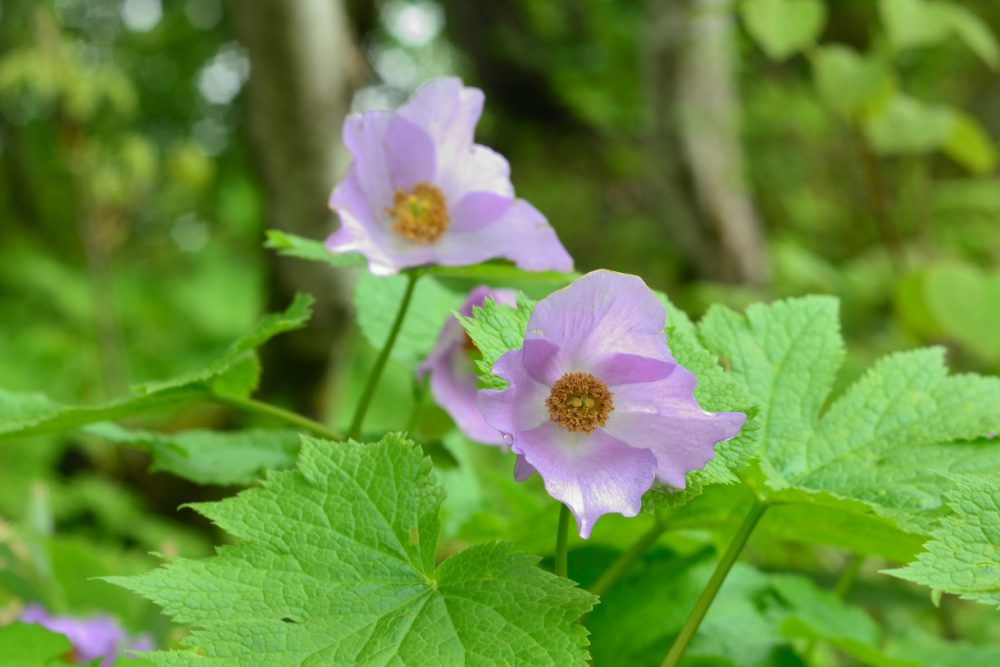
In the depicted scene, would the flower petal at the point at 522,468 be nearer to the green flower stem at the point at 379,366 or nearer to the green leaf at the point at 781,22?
the green flower stem at the point at 379,366

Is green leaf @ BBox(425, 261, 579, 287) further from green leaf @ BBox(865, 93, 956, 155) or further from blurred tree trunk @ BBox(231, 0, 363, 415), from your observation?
blurred tree trunk @ BBox(231, 0, 363, 415)

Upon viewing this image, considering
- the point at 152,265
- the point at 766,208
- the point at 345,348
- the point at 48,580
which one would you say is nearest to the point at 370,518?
the point at 48,580

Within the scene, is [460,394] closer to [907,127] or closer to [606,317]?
[606,317]

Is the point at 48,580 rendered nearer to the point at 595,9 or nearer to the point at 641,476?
the point at 641,476

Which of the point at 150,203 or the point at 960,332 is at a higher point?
the point at 960,332

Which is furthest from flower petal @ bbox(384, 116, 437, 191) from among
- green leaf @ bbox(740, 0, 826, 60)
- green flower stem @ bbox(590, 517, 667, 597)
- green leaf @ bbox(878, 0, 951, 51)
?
green leaf @ bbox(878, 0, 951, 51)

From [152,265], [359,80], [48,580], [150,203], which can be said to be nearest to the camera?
[48,580]

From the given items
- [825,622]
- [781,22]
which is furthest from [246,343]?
[781,22]

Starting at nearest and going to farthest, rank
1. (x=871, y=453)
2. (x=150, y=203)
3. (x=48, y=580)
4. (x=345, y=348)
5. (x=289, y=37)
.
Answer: (x=871, y=453) < (x=48, y=580) < (x=289, y=37) < (x=345, y=348) < (x=150, y=203)
